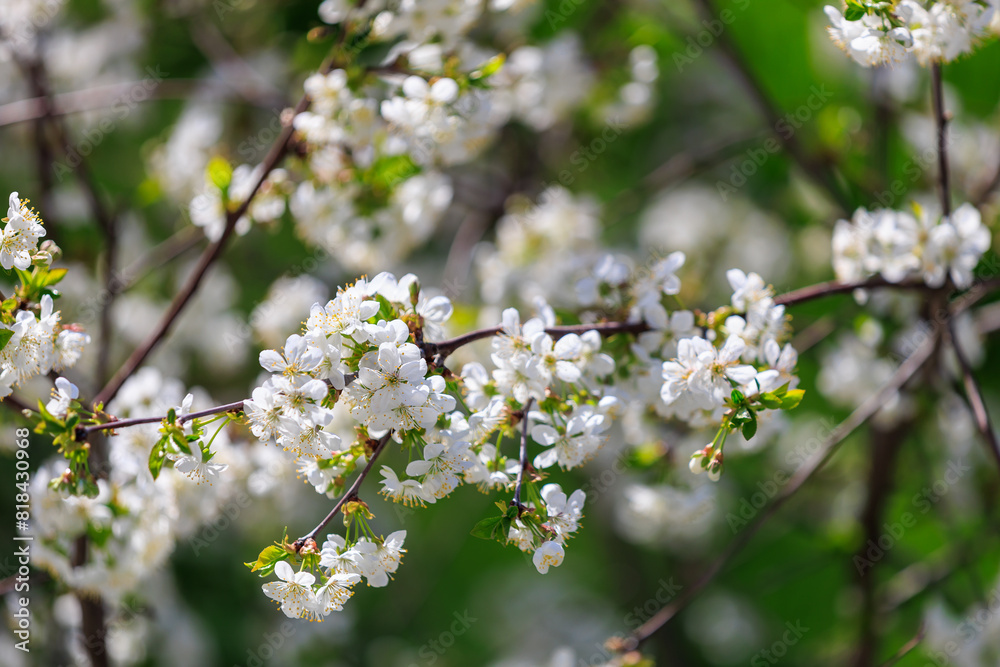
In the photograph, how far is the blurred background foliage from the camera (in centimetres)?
231

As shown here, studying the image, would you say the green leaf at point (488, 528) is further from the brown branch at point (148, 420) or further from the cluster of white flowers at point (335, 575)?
the brown branch at point (148, 420)

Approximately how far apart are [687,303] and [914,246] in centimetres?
77

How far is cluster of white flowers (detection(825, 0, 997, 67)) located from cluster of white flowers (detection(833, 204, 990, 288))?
1.05 ft

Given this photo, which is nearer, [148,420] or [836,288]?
[148,420]

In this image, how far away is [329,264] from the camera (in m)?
3.07

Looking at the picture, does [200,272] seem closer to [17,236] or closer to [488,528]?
[17,236]

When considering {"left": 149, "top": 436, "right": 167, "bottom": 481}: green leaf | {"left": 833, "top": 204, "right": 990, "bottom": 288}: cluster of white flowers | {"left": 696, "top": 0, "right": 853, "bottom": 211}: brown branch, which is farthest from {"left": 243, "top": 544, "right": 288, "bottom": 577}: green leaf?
{"left": 696, "top": 0, "right": 853, "bottom": 211}: brown branch

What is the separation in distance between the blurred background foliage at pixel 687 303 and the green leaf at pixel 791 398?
2.69 ft

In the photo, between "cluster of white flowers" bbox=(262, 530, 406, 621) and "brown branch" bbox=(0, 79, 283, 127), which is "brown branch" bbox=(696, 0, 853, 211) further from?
"cluster of white flowers" bbox=(262, 530, 406, 621)

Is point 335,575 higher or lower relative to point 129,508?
higher

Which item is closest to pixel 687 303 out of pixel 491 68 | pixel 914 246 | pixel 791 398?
pixel 914 246

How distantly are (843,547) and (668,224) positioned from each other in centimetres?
160

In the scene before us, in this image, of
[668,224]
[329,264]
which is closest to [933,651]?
[668,224]

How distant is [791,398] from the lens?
3.69ft
